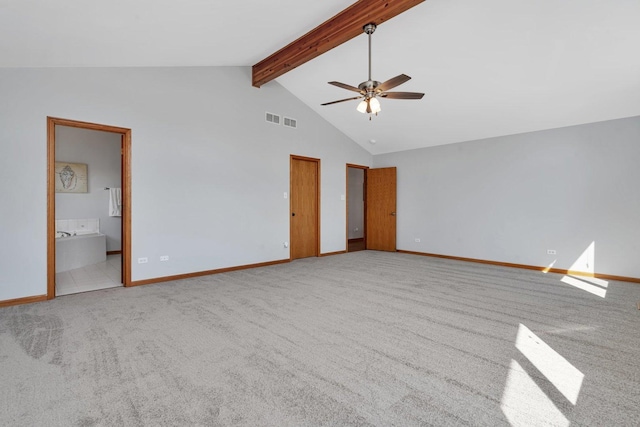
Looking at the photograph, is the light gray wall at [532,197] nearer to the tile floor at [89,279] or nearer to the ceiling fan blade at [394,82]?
the ceiling fan blade at [394,82]

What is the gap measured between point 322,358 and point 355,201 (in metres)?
7.87

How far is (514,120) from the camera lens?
17.8ft

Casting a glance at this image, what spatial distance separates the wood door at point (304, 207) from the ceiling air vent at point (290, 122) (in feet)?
2.11

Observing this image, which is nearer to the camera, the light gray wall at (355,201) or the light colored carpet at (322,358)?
the light colored carpet at (322,358)

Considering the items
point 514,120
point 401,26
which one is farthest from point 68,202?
point 514,120

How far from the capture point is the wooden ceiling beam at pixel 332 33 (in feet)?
11.1

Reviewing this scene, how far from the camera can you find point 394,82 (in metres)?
3.20

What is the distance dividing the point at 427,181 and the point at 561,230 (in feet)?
8.81

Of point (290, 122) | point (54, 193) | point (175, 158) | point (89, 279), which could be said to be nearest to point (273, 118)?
point (290, 122)

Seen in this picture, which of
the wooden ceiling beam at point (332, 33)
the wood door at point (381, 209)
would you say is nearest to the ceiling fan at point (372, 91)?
the wooden ceiling beam at point (332, 33)

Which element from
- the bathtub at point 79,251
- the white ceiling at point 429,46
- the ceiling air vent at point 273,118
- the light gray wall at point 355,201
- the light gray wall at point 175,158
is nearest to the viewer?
the white ceiling at point 429,46

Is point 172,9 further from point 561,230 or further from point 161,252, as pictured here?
point 561,230

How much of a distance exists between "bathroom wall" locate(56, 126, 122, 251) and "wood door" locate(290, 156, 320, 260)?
401 centimetres

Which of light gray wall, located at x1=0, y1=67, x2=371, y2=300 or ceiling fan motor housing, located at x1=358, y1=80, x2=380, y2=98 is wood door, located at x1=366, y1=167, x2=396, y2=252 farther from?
ceiling fan motor housing, located at x1=358, y1=80, x2=380, y2=98
